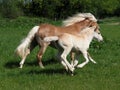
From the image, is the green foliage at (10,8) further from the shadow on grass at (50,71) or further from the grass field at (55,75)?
the shadow on grass at (50,71)

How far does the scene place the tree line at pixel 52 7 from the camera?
72188mm

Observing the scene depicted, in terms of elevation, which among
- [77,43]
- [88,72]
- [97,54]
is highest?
[77,43]

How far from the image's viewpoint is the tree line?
237 ft

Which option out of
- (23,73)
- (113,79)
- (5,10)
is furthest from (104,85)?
(5,10)

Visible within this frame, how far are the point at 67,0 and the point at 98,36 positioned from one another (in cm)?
6207

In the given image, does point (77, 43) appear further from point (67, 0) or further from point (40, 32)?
point (67, 0)

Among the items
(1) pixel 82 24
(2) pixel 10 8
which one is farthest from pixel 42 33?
(2) pixel 10 8

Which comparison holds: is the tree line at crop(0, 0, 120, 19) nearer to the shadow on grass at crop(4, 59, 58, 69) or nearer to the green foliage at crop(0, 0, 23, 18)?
the green foliage at crop(0, 0, 23, 18)

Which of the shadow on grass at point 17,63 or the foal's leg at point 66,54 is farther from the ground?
the foal's leg at point 66,54

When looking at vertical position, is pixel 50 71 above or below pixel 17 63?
above

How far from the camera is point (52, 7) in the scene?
244 feet

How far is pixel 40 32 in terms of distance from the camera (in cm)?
1192

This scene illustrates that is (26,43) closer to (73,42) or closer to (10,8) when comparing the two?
(73,42)

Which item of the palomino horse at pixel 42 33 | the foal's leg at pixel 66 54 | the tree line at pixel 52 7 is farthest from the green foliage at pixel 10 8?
the foal's leg at pixel 66 54
